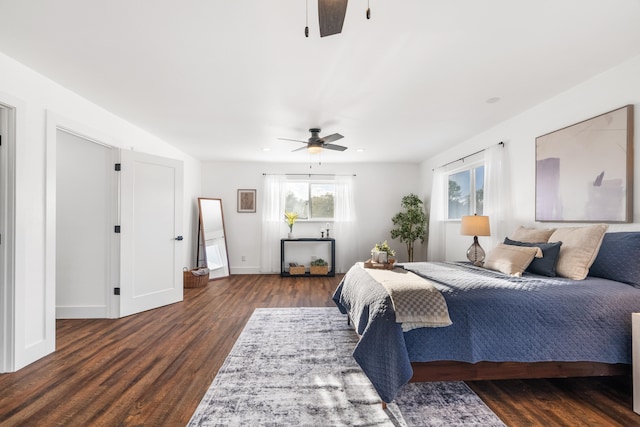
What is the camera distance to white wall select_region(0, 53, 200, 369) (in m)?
2.29

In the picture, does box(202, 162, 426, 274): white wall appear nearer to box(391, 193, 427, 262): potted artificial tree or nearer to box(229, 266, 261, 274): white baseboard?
box(229, 266, 261, 274): white baseboard

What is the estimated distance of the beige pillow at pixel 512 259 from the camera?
2461 mm

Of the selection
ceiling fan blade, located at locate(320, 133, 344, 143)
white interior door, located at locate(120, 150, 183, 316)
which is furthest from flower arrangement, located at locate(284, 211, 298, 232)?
ceiling fan blade, located at locate(320, 133, 344, 143)

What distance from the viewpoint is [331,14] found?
1.28 m

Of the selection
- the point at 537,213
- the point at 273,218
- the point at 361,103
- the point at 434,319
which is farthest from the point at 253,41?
the point at 273,218

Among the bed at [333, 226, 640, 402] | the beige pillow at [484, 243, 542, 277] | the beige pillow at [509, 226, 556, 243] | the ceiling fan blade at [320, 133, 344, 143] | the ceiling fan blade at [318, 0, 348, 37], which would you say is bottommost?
the bed at [333, 226, 640, 402]

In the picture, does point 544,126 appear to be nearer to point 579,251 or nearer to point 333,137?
point 579,251

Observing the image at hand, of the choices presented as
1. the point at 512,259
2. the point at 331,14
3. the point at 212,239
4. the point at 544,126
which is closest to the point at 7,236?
the point at 331,14

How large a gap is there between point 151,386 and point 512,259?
9.90 feet

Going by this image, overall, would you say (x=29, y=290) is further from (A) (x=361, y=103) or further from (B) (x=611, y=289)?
(B) (x=611, y=289)

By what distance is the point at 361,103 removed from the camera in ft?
10.1

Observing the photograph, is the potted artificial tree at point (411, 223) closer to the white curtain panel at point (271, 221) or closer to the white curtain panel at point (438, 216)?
the white curtain panel at point (438, 216)

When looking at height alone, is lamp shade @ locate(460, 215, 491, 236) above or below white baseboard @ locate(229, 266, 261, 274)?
above

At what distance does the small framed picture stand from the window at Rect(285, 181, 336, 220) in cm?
71
